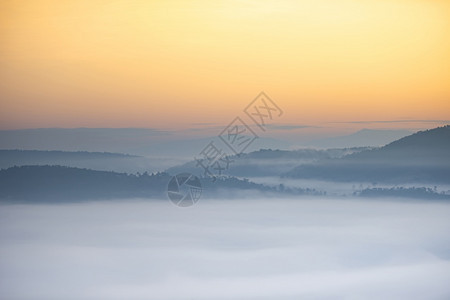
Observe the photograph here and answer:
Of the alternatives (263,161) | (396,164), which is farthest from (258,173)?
(396,164)

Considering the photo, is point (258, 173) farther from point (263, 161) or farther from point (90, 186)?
point (90, 186)

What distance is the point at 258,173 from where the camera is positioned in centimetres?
875

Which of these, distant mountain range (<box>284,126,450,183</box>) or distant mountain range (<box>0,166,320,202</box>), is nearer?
distant mountain range (<box>0,166,320,202</box>)

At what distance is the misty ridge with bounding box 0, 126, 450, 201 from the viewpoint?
26.8 ft

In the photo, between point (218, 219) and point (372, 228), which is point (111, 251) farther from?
point (372, 228)

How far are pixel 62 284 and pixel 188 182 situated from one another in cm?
215

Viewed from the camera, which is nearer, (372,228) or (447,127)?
(447,127)

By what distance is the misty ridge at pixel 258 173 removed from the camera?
8.18 m

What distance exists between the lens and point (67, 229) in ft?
29.4

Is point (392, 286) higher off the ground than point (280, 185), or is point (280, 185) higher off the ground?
point (280, 185)

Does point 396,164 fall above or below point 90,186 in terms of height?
below

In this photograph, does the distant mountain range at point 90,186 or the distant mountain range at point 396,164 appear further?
→ the distant mountain range at point 396,164

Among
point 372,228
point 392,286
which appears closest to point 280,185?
point 372,228

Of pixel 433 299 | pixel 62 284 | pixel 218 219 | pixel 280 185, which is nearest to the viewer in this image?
pixel 433 299
